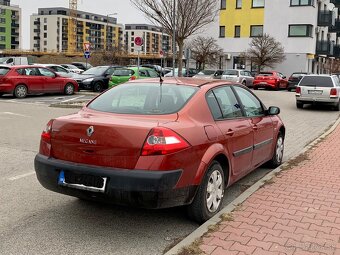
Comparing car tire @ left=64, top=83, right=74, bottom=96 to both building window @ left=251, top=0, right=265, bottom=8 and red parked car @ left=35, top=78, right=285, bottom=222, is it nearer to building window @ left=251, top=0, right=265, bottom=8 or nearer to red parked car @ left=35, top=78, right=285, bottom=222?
red parked car @ left=35, top=78, right=285, bottom=222

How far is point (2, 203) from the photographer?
5.37 m

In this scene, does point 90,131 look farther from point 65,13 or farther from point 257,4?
point 65,13

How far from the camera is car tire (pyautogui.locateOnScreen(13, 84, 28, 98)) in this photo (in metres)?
19.6

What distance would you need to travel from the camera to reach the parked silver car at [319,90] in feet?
61.2

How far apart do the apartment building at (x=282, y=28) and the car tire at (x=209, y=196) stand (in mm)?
43360

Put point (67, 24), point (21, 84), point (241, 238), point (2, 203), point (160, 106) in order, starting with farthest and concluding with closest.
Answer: point (67, 24) → point (21, 84) → point (2, 203) → point (160, 106) → point (241, 238)

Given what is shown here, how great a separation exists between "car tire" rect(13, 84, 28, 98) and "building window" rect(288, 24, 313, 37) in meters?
33.7

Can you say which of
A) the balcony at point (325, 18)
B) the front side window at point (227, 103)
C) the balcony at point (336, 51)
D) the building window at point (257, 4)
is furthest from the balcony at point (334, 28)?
the front side window at point (227, 103)

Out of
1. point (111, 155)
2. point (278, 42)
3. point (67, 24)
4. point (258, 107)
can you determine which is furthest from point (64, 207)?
point (67, 24)

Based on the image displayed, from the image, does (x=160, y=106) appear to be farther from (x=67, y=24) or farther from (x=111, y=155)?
(x=67, y=24)

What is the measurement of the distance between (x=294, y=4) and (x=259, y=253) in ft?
153

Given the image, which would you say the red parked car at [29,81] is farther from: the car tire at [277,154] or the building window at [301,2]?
the building window at [301,2]

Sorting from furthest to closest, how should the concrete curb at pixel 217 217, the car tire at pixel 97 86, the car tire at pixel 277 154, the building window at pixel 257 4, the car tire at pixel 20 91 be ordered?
the building window at pixel 257 4
the car tire at pixel 97 86
the car tire at pixel 20 91
the car tire at pixel 277 154
the concrete curb at pixel 217 217

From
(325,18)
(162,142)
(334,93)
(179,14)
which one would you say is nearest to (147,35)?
(325,18)
